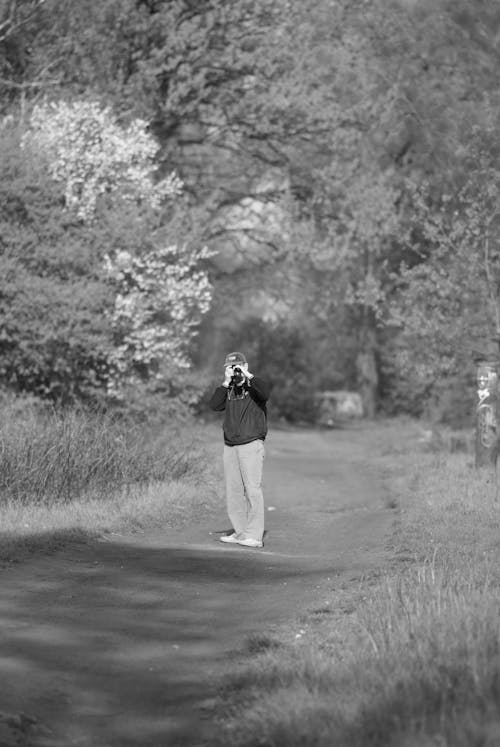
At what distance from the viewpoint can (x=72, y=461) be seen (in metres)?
17.5

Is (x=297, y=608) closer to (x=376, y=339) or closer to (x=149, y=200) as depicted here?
(x=149, y=200)

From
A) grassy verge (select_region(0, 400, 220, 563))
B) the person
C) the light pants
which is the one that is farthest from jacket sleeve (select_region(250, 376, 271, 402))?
grassy verge (select_region(0, 400, 220, 563))

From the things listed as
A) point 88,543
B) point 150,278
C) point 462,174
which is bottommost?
point 88,543

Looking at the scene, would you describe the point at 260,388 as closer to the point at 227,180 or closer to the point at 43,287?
the point at 43,287

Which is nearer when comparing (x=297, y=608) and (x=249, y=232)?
(x=297, y=608)

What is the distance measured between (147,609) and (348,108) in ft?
89.3

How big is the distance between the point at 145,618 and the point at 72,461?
26.4ft

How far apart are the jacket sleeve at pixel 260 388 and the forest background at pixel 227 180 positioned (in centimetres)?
1066

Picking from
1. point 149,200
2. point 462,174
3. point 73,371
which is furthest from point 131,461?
point 462,174

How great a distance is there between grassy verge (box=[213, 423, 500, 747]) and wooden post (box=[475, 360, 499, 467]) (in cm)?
1007

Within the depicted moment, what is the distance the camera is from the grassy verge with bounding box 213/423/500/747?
5.96 meters

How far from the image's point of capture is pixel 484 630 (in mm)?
7312

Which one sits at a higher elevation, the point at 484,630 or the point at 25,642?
the point at 484,630

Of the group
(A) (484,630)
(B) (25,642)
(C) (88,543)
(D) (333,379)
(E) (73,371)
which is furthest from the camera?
(D) (333,379)
